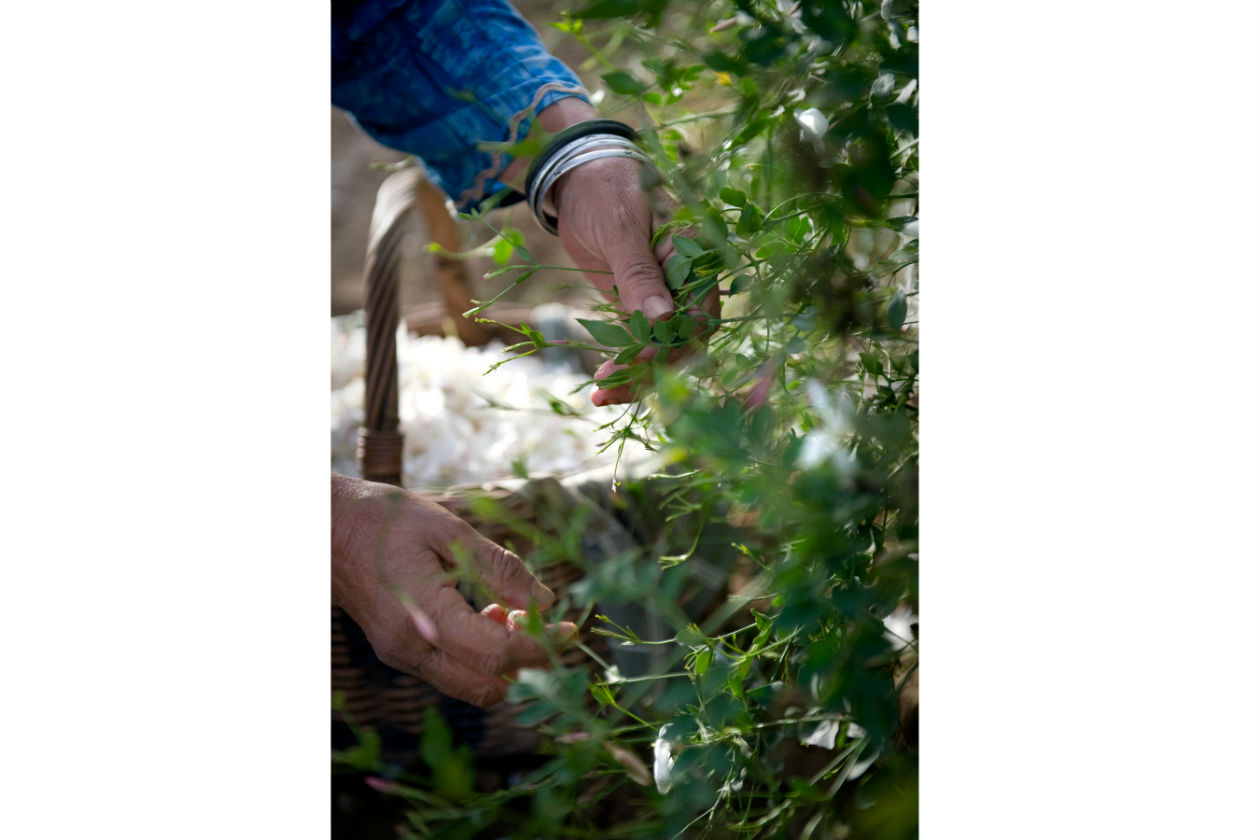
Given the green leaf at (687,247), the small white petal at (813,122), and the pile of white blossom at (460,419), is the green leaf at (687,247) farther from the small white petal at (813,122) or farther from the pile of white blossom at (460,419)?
the pile of white blossom at (460,419)

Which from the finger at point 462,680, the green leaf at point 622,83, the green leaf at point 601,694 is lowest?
the finger at point 462,680

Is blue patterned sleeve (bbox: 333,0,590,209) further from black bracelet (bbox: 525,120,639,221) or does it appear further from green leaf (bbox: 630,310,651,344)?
green leaf (bbox: 630,310,651,344)

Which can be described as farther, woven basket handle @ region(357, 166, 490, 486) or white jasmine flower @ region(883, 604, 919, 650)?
woven basket handle @ region(357, 166, 490, 486)

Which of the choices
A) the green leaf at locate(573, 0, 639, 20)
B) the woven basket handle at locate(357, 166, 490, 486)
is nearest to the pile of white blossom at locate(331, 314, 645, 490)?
the woven basket handle at locate(357, 166, 490, 486)

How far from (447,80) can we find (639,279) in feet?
0.78

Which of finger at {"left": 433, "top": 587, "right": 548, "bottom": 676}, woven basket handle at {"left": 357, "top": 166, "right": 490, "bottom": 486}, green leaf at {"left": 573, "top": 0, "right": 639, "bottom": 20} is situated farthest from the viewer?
woven basket handle at {"left": 357, "top": 166, "right": 490, "bottom": 486}

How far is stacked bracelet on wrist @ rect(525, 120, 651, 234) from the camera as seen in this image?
461mm

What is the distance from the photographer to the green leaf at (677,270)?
1.35 feet

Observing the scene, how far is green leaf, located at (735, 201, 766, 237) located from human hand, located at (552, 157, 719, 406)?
4 cm

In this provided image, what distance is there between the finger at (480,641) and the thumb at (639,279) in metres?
0.17

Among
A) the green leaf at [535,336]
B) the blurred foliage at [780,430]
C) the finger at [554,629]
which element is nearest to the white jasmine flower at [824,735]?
the blurred foliage at [780,430]

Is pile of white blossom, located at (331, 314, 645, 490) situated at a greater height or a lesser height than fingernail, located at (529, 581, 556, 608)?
lesser
